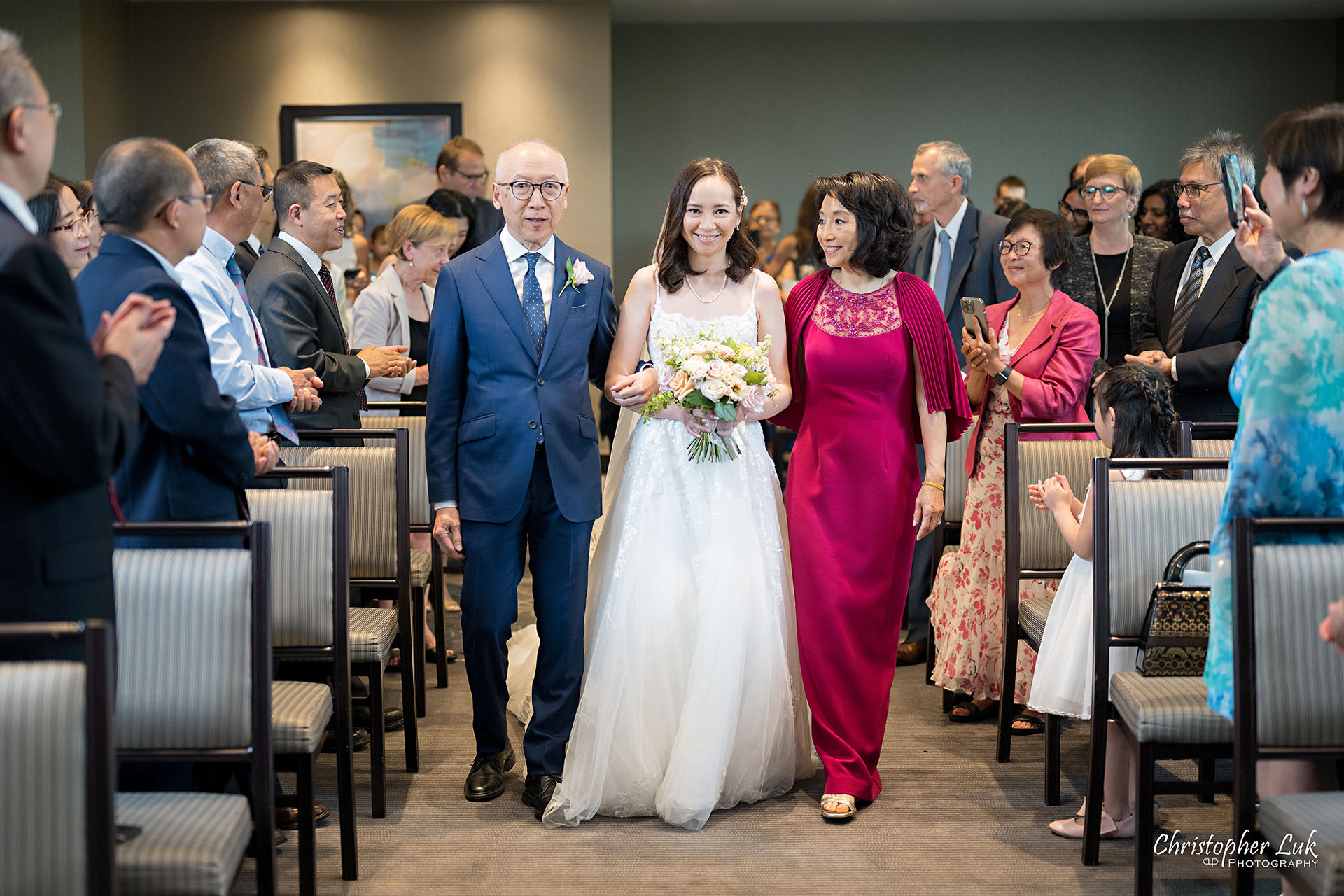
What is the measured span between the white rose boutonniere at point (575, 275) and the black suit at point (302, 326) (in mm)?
945

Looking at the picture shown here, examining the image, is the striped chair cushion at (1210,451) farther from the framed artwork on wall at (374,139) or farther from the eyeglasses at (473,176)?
the framed artwork on wall at (374,139)

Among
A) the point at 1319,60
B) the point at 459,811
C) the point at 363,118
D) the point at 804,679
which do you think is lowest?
the point at 459,811

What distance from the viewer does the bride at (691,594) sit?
11.1 ft

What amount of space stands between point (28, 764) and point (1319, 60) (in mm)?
12604

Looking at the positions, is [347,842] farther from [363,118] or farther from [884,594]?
[363,118]

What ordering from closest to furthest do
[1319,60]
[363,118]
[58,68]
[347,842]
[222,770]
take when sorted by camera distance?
[222,770]
[347,842]
[58,68]
[363,118]
[1319,60]

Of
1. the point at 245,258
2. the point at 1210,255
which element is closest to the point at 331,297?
the point at 245,258

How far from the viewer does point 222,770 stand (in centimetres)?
275

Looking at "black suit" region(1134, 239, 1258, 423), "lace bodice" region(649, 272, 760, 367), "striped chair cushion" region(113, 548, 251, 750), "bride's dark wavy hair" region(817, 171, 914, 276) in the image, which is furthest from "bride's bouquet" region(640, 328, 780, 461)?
"black suit" region(1134, 239, 1258, 423)

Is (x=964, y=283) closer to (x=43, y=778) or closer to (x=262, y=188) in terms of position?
(x=262, y=188)

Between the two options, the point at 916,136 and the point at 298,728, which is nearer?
the point at 298,728

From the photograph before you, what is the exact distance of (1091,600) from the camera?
3340 mm

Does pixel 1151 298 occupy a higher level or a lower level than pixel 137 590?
higher

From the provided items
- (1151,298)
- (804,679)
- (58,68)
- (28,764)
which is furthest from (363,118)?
(28,764)
